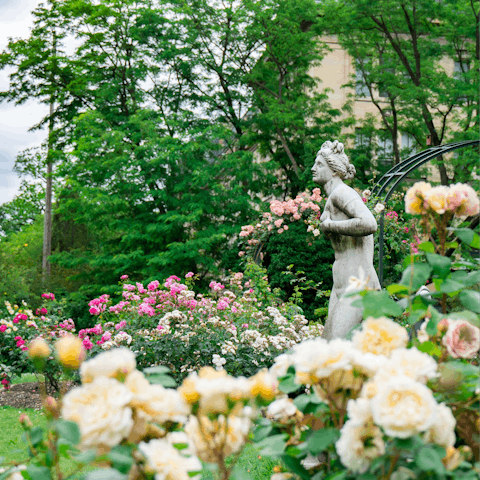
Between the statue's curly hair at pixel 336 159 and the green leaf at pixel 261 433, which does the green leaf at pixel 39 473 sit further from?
the statue's curly hair at pixel 336 159

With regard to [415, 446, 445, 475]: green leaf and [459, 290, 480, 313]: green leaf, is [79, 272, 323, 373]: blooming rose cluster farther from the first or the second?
[415, 446, 445, 475]: green leaf

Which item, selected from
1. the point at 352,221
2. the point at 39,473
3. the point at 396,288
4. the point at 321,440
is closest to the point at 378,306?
the point at 396,288

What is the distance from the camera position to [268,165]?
15695mm

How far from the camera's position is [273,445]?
136 centimetres

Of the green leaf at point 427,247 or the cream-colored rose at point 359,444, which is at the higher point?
the green leaf at point 427,247

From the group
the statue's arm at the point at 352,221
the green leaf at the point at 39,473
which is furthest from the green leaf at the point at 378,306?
the statue's arm at the point at 352,221

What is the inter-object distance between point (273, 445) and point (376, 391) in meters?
0.35

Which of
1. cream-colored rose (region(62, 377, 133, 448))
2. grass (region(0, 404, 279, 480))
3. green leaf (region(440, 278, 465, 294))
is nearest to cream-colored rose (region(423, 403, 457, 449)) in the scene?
green leaf (region(440, 278, 465, 294))

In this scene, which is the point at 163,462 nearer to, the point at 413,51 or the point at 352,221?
the point at 352,221

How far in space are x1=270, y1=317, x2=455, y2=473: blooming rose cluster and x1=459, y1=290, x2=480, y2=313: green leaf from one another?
0.29 m

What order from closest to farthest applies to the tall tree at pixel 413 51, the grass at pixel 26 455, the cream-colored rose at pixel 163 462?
the cream-colored rose at pixel 163 462 < the grass at pixel 26 455 < the tall tree at pixel 413 51

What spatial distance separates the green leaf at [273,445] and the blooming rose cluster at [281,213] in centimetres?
947

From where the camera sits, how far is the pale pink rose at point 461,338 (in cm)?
145

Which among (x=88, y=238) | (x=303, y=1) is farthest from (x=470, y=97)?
(x=88, y=238)
